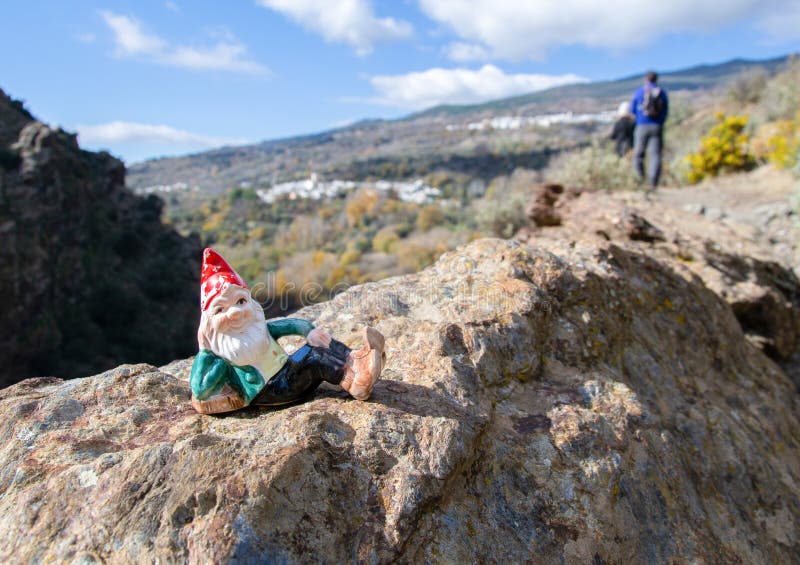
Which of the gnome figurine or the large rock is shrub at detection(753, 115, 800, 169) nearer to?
the large rock

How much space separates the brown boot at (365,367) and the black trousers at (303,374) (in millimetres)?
51

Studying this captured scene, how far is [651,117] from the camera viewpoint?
9.62m

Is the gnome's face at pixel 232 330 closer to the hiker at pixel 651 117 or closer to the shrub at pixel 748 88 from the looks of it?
the hiker at pixel 651 117

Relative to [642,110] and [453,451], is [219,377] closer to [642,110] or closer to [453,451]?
[453,451]

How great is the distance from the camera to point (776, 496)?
10.5 ft

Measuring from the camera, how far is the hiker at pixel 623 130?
10.4 m

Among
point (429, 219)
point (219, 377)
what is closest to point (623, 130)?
point (219, 377)

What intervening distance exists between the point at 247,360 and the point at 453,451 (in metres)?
1.02

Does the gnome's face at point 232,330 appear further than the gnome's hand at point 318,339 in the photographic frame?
No

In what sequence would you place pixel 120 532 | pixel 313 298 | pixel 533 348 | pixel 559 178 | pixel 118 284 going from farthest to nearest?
pixel 118 284
pixel 559 178
pixel 313 298
pixel 533 348
pixel 120 532

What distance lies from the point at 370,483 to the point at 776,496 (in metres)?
2.81

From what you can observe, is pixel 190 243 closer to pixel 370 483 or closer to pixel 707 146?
pixel 707 146

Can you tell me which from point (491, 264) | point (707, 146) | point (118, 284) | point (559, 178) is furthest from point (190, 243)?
point (491, 264)

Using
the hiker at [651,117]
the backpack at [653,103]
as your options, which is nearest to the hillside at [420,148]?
the hiker at [651,117]
